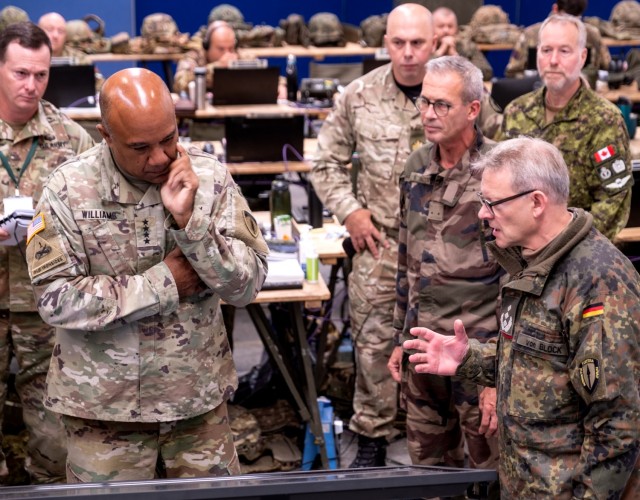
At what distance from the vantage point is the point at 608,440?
213 centimetres

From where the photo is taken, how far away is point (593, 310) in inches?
84.4

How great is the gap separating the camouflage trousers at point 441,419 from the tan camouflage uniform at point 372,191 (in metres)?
0.72

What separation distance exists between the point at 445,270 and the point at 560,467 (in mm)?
961

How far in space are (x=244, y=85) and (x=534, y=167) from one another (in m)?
5.02

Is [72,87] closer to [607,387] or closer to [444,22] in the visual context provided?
[444,22]

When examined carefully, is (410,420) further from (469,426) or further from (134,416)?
(134,416)

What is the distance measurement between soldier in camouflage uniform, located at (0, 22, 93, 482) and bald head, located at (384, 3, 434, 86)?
4.21 feet

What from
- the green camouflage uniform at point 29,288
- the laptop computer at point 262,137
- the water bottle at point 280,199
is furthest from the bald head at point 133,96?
the laptop computer at point 262,137

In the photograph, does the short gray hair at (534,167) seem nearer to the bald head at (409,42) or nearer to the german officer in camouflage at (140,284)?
the german officer in camouflage at (140,284)

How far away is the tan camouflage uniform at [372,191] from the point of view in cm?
395

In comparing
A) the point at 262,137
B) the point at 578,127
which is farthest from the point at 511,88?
the point at 578,127

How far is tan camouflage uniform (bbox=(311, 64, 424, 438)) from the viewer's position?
395 centimetres

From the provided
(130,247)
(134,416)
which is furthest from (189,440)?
(130,247)

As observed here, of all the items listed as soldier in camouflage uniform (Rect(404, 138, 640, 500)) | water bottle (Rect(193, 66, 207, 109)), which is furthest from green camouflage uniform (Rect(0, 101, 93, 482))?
water bottle (Rect(193, 66, 207, 109))
